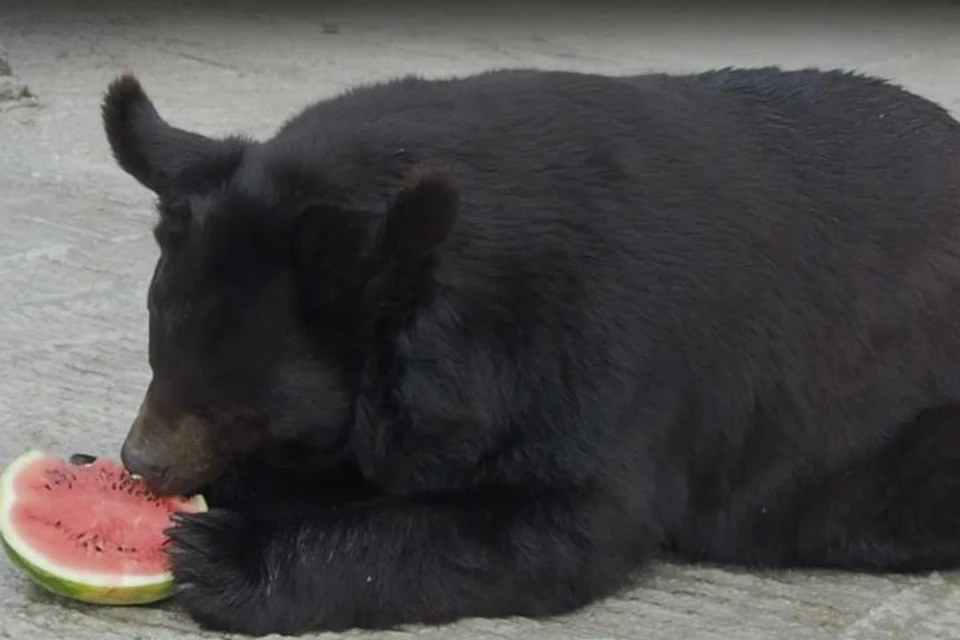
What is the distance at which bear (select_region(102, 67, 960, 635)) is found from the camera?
3.17 m

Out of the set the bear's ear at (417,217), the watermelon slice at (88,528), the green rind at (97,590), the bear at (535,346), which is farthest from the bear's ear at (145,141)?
the green rind at (97,590)

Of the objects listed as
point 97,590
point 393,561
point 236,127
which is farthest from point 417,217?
point 236,127

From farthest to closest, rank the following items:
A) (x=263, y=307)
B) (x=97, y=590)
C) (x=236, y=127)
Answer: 1. (x=236, y=127)
2. (x=97, y=590)
3. (x=263, y=307)

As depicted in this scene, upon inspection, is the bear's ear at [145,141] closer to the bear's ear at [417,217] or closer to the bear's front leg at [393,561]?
the bear's ear at [417,217]

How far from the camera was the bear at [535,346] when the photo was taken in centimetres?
317

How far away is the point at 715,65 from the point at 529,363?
721cm

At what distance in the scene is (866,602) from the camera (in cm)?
353

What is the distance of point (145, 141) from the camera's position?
3396 millimetres

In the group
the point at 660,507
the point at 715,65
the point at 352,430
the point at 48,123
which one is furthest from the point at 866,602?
the point at 715,65

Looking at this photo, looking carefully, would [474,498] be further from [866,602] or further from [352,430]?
[866,602]

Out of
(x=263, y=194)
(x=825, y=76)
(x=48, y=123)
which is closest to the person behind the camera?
(x=263, y=194)

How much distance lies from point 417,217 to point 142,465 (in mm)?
792

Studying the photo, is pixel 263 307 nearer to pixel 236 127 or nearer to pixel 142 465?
pixel 142 465

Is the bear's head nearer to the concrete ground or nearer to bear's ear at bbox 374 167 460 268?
bear's ear at bbox 374 167 460 268
